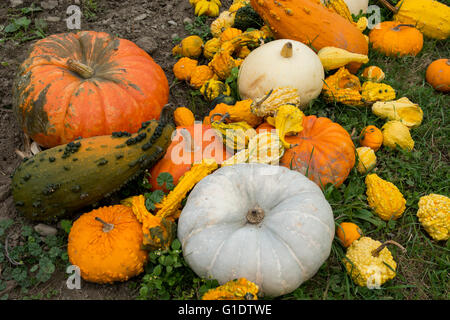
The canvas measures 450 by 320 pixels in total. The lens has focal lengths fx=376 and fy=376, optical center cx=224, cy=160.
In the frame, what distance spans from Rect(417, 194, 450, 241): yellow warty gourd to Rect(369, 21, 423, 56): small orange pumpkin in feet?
6.97

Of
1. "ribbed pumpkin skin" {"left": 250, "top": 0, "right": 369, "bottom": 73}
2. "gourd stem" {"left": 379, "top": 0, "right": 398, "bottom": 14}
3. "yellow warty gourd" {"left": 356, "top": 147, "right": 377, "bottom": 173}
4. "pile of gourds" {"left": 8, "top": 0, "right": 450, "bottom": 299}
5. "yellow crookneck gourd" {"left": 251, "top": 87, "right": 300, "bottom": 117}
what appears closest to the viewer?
"pile of gourds" {"left": 8, "top": 0, "right": 450, "bottom": 299}

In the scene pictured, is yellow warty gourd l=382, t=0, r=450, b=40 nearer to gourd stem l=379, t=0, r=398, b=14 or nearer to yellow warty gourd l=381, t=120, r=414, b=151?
gourd stem l=379, t=0, r=398, b=14

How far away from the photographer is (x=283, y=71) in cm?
357

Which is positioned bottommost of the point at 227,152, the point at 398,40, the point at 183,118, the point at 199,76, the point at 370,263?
the point at 370,263

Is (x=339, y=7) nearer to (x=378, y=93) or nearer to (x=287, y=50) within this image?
(x=378, y=93)

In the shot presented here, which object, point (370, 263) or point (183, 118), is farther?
point (183, 118)

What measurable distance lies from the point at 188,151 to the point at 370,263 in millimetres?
1725

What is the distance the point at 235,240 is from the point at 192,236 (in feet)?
1.09

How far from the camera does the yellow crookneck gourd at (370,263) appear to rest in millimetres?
2752

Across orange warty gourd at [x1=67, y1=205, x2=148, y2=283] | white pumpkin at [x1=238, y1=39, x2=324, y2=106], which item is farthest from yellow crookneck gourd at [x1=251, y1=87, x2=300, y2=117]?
orange warty gourd at [x1=67, y1=205, x2=148, y2=283]

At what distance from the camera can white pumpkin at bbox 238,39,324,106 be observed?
141 inches

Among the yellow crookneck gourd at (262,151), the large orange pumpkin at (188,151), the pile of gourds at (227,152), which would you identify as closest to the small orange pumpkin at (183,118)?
the pile of gourds at (227,152)

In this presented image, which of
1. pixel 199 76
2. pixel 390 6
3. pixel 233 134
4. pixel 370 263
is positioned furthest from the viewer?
pixel 390 6

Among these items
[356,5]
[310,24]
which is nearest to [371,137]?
[310,24]
